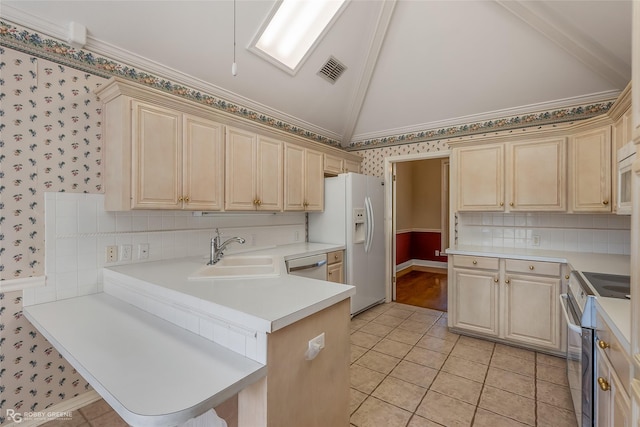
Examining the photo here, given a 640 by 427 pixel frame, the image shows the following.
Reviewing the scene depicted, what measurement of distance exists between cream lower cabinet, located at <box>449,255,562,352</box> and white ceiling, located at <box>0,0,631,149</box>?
1802mm

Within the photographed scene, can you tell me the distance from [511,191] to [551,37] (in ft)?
4.62

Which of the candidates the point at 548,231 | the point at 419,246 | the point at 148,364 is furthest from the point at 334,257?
the point at 419,246

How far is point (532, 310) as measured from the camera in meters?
2.76

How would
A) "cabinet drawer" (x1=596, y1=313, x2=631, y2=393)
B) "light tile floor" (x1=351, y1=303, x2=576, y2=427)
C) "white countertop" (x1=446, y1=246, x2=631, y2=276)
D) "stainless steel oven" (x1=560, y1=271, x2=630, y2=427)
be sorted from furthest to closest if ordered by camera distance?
"white countertop" (x1=446, y1=246, x2=631, y2=276) < "light tile floor" (x1=351, y1=303, x2=576, y2=427) < "stainless steel oven" (x1=560, y1=271, x2=630, y2=427) < "cabinet drawer" (x1=596, y1=313, x2=631, y2=393)

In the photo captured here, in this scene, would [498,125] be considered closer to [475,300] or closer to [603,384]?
[475,300]

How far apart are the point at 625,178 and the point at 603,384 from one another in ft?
4.11

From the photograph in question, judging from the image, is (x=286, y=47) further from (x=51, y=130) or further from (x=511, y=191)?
(x=511, y=191)

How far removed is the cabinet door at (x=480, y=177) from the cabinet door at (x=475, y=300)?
0.74m

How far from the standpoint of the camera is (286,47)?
2.96 metres

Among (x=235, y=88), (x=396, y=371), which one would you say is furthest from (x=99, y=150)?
(x=396, y=371)

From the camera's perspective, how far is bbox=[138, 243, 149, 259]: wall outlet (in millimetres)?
2344

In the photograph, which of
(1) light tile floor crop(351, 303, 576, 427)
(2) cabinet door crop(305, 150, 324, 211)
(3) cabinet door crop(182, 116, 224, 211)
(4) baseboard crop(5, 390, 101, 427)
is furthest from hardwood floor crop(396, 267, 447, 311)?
(4) baseboard crop(5, 390, 101, 427)

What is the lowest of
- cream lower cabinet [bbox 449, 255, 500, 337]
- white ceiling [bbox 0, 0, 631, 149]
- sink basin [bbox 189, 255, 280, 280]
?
cream lower cabinet [bbox 449, 255, 500, 337]

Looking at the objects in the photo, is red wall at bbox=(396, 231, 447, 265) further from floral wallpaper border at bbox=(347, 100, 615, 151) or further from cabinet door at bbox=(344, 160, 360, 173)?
floral wallpaper border at bbox=(347, 100, 615, 151)
